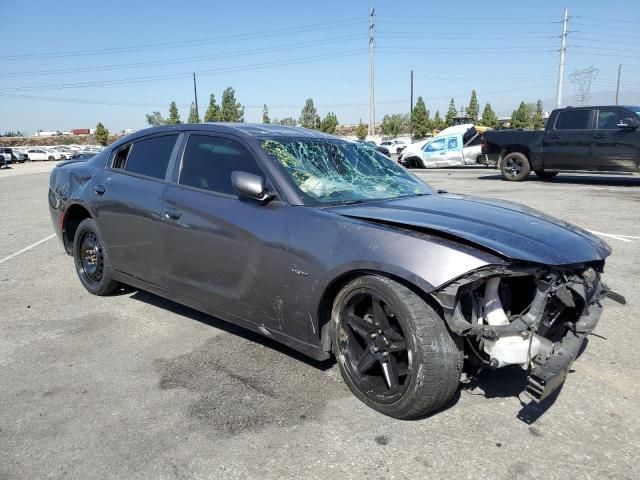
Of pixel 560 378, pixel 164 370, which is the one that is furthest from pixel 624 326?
pixel 164 370

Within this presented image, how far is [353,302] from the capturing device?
9.67 feet

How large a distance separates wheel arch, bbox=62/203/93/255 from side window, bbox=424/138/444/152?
60.9ft

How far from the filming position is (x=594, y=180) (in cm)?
1496

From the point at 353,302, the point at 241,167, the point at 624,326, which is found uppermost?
the point at 241,167

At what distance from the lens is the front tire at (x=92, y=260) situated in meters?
4.84

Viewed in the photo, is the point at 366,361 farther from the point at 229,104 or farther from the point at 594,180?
the point at 229,104

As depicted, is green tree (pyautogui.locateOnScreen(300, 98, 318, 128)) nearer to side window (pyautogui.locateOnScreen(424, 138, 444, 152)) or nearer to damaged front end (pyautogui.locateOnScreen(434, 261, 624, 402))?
side window (pyautogui.locateOnScreen(424, 138, 444, 152))

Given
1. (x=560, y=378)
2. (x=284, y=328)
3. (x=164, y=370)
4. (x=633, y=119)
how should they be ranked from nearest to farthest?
1. (x=560, y=378)
2. (x=284, y=328)
3. (x=164, y=370)
4. (x=633, y=119)

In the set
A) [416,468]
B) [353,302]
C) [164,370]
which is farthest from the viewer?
[164,370]

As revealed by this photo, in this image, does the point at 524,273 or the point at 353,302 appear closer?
the point at 524,273

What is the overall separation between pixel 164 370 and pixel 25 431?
0.90 m

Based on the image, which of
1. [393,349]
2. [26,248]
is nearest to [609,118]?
[393,349]

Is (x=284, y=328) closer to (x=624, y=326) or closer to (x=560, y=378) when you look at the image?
(x=560, y=378)

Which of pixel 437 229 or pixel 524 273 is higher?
pixel 437 229
